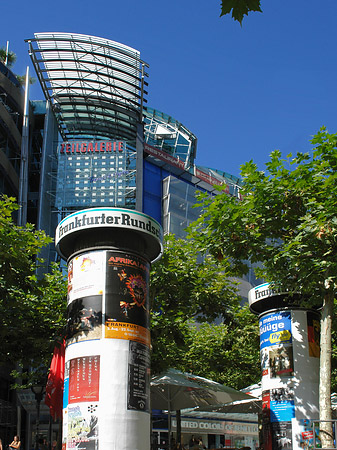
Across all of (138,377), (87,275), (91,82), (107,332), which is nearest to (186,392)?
(138,377)

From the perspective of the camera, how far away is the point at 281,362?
15594 mm

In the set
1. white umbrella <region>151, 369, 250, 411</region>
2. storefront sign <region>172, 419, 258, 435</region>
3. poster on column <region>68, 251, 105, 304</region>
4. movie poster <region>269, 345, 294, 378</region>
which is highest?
poster on column <region>68, 251, 105, 304</region>

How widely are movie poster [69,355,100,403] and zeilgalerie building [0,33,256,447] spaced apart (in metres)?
39.8

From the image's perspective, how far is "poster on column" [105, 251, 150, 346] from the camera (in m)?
11.3

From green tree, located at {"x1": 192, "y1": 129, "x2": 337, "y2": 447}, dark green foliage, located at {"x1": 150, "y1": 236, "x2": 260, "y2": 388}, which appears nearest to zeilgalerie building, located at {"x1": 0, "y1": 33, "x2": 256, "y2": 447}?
dark green foliage, located at {"x1": 150, "y1": 236, "x2": 260, "y2": 388}

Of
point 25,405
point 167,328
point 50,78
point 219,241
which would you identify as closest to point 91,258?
point 219,241

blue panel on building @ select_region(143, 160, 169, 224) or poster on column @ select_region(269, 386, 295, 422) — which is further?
blue panel on building @ select_region(143, 160, 169, 224)

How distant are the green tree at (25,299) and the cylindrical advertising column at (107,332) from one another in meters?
2.53

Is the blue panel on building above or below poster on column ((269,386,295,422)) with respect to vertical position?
above

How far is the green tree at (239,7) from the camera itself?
13.2 feet

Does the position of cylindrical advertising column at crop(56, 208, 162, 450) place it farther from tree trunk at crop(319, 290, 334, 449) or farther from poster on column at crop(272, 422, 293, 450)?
poster on column at crop(272, 422, 293, 450)

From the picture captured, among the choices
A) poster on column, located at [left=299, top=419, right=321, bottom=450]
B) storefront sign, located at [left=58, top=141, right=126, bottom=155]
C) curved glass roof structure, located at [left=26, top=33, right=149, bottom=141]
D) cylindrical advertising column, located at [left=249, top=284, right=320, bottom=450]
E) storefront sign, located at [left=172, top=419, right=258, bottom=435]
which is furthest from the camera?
storefront sign, located at [left=58, top=141, right=126, bottom=155]

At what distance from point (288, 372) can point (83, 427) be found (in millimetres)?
6772

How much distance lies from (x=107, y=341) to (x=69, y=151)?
4856 centimetres
